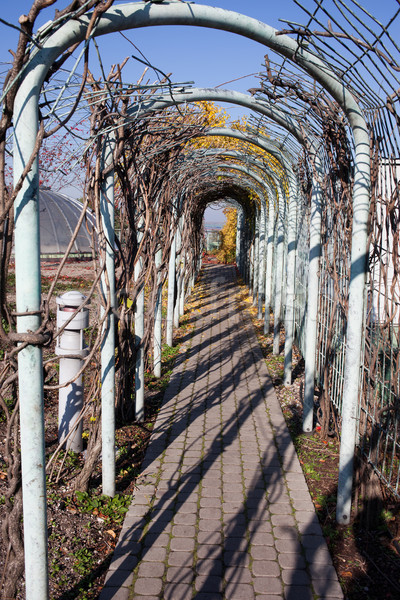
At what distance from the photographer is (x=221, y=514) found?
347cm

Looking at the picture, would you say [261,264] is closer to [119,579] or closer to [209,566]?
[209,566]

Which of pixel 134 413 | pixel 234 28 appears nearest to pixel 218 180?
pixel 134 413

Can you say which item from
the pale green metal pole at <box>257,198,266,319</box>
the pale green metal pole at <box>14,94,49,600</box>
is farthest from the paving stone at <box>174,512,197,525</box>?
the pale green metal pole at <box>257,198,266,319</box>

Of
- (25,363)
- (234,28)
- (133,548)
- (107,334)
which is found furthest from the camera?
(107,334)

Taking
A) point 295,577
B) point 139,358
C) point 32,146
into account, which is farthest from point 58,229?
point 32,146

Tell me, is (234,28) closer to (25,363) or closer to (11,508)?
(25,363)

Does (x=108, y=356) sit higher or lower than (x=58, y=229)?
lower

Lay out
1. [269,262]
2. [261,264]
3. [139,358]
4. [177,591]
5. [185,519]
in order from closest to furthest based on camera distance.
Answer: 1. [177,591]
2. [185,519]
3. [139,358]
4. [269,262]
5. [261,264]

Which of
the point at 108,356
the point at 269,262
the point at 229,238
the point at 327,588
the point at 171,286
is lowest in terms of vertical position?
the point at 327,588

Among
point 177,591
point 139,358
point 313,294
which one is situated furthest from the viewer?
point 139,358

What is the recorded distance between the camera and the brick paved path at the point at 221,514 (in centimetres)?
278

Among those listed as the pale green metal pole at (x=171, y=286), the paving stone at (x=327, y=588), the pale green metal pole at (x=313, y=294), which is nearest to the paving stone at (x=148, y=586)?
the paving stone at (x=327, y=588)

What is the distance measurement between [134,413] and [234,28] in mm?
3727

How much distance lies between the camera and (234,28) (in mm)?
2412
